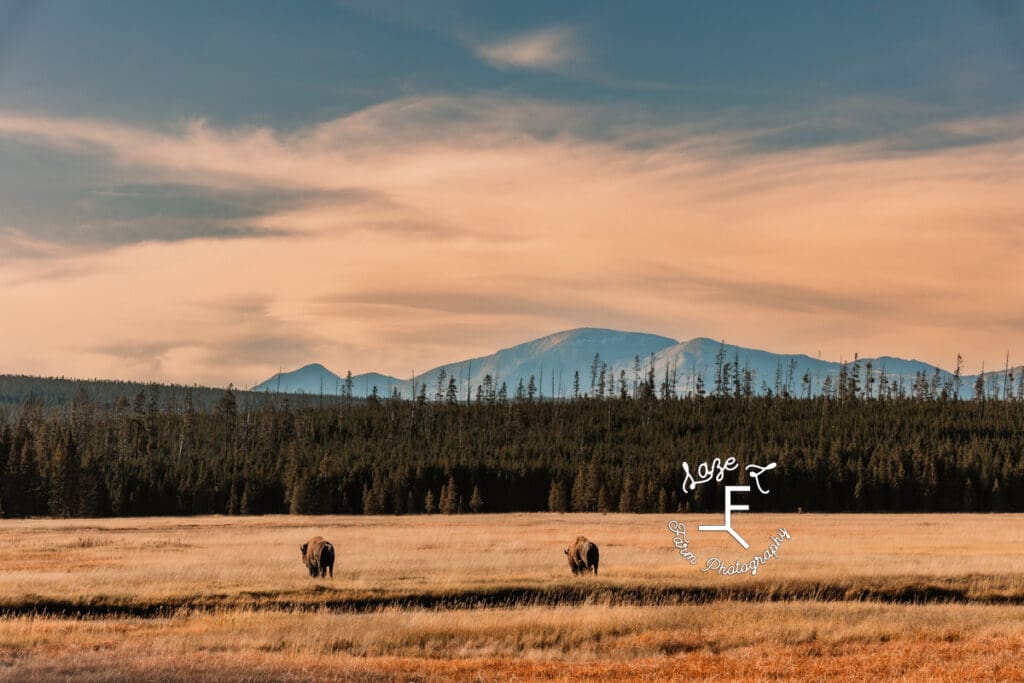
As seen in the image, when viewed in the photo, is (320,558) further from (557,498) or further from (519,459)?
(519,459)

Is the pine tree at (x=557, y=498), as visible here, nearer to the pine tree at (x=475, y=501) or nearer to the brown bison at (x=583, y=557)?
the pine tree at (x=475, y=501)

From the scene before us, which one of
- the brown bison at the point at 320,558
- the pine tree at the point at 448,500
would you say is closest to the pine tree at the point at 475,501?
the pine tree at the point at 448,500

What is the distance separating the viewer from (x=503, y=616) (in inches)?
926

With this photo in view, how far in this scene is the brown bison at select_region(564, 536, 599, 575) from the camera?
31594 mm

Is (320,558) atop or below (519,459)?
below

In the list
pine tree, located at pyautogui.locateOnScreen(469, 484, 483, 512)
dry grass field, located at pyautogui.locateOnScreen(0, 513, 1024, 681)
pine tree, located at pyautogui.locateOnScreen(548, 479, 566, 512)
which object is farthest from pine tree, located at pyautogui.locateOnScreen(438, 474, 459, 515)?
dry grass field, located at pyautogui.locateOnScreen(0, 513, 1024, 681)

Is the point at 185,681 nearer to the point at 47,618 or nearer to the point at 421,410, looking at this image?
the point at 47,618

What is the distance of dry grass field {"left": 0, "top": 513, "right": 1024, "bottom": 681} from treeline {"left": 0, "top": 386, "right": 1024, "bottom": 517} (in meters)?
61.7

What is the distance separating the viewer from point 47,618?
2373 centimetres

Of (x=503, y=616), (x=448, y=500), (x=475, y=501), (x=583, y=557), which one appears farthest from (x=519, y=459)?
(x=503, y=616)

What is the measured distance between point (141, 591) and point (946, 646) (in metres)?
21.2

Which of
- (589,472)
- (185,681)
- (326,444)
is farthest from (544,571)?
(326,444)

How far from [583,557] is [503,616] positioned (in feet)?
28.5

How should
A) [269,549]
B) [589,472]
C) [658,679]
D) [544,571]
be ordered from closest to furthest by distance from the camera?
[658,679]
[544,571]
[269,549]
[589,472]
